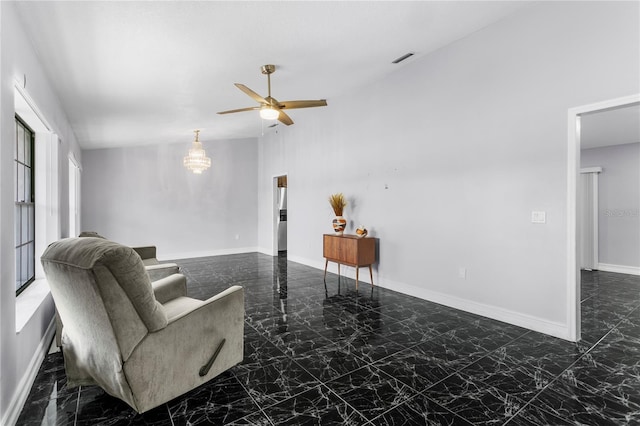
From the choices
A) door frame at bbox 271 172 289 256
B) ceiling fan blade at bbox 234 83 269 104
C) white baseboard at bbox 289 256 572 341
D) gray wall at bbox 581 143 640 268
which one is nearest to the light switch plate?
white baseboard at bbox 289 256 572 341

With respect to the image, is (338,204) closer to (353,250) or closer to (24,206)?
(353,250)

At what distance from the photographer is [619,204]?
6.20m

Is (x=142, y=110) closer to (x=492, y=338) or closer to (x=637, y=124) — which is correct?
(x=492, y=338)

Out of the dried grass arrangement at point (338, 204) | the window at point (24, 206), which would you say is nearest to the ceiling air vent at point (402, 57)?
the dried grass arrangement at point (338, 204)

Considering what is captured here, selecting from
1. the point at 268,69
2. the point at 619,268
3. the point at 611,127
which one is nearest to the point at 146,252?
the point at 268,69

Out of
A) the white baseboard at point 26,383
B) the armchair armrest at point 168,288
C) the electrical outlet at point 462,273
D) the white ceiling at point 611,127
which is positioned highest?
the white ceiling at point 611,127

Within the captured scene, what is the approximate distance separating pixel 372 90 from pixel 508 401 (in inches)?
171

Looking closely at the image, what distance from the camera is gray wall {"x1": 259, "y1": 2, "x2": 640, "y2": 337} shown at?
292 cm

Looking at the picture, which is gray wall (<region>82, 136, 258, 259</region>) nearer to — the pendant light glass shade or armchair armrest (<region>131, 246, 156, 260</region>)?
armchair armrest (<region>131, 246, 156, 260</region>)

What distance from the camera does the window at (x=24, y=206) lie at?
9.36 feet

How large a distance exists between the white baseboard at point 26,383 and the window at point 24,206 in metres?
0.51

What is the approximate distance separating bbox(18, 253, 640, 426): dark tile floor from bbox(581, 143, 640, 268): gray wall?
2.99 meters

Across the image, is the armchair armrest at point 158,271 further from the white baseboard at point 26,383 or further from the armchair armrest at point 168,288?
the white baseboard at point 26,383

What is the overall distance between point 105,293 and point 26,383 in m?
1.26
